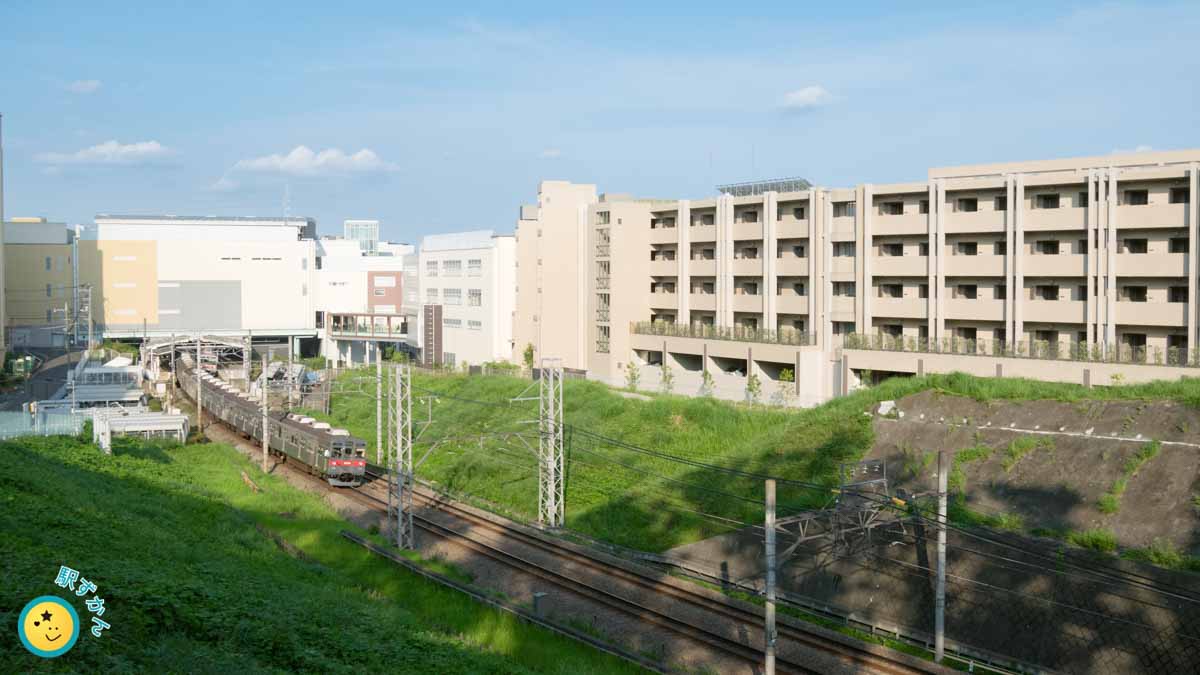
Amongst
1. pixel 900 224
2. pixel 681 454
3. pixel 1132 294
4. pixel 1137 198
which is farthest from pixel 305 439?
pixel 1137 198

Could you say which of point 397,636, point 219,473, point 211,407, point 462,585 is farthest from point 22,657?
point 211,407

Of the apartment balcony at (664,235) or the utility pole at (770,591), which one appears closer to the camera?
the utility pole at (770,591)

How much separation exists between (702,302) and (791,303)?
225 inches

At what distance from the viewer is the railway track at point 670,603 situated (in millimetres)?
19469

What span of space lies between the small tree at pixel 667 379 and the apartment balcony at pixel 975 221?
49.3 ft

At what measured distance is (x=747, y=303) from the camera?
48.6 m

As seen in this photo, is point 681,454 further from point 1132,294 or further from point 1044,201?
point 1132,294

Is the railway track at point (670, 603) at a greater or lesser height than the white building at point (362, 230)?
lesser

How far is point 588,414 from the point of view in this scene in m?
42.2

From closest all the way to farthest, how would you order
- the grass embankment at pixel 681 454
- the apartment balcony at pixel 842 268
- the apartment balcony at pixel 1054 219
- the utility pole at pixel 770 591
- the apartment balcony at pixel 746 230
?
the utility pole at pixel 770 591 < the grass embankment at pixel 681 454 < the apartment balcony at pixel 1054 219 < the apartment balcony at pixel 842 268 < the apartment balcony at pixel 746 230

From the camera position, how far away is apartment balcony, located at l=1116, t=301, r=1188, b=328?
34.8 meters

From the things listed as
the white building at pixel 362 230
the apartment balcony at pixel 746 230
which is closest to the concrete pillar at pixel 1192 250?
the apartment balcony at pixel 746 230

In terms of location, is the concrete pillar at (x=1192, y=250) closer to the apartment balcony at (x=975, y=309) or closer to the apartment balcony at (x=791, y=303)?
the apartment balcony at (x=975, y=309)

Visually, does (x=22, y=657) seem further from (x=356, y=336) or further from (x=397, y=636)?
(x=356, y=336)
